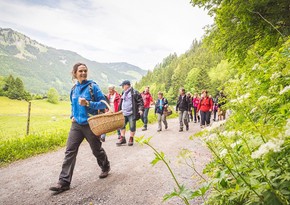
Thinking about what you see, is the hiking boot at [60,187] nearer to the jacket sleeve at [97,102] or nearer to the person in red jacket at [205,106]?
the jacket sleeve at [97,102]

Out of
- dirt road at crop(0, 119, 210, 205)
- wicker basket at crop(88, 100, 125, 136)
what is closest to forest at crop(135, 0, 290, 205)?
dirt road at crop(0, 119, 210, 205)

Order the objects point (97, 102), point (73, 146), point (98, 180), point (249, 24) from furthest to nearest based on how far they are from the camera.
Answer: point (249, 24)
point (98, 180)
point (97, 102)
point (73, 146)

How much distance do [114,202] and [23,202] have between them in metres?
1.67

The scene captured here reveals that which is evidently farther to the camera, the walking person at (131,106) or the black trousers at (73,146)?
the walking person at (131,106)

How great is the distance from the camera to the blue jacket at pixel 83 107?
4305 mm

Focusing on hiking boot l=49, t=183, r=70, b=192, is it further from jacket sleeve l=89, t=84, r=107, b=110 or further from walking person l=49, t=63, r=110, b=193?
jacket sleeve l=89, t=84, r=107, b=110

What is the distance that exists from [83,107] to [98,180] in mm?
1578

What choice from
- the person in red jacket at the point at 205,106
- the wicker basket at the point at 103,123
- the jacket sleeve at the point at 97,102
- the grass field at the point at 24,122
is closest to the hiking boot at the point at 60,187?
the wicker basket at the point at 103,123

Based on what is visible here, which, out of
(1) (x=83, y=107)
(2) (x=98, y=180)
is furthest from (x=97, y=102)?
(2) (x=98, y=180)

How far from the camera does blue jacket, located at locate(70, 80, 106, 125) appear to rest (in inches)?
169

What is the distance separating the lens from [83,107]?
4309mm

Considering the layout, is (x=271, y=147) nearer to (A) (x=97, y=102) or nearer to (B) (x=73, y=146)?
(A) (x=97, y=102)

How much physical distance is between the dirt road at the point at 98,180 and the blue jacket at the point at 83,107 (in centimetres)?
133

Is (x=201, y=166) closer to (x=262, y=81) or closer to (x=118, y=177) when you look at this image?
(x=118, y=177)
